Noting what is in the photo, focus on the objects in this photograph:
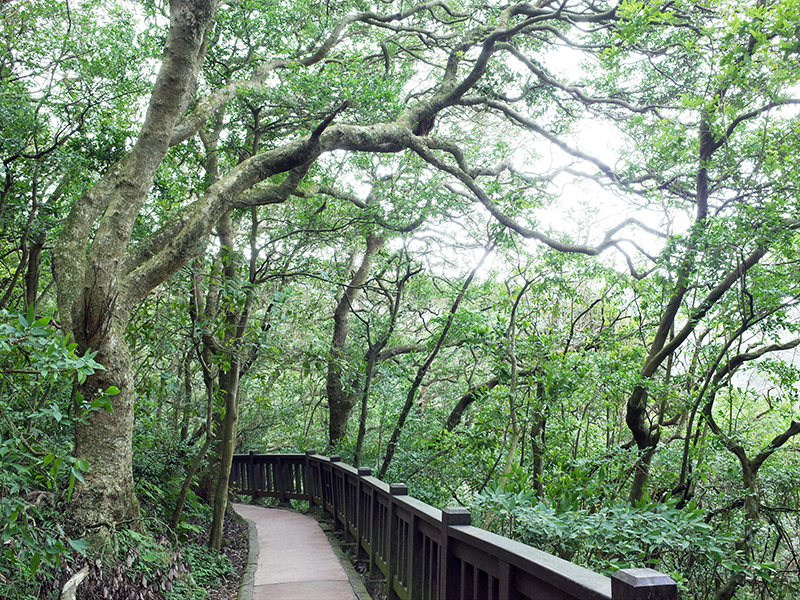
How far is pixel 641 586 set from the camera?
149 cm

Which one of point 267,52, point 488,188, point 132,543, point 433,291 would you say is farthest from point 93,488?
point 433,291

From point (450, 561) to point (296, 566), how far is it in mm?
3431

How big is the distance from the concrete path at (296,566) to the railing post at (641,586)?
12.6 ft

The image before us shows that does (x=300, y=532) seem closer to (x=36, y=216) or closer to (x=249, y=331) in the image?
(x=249, y=331)

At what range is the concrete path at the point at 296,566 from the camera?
16.3 ft

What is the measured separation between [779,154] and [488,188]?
9.53ft

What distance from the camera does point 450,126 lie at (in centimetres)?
1161

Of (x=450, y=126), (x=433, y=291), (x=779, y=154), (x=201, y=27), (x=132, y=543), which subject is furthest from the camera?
(x=450, y=126)

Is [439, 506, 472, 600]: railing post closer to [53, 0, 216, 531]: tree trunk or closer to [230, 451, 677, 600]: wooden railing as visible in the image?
[230, 451, 677, 600]: wooden railing

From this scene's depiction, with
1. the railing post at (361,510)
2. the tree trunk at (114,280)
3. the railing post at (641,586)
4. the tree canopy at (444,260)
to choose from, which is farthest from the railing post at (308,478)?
the railing post at (641,586)

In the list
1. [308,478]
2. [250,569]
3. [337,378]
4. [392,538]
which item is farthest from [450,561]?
[337,378]

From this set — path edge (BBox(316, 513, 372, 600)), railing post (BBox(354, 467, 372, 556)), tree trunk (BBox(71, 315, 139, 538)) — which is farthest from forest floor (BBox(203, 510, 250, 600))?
tree trunk (BBox(71, 315, 139, 538))

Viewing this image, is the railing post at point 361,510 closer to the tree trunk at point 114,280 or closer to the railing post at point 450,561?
the tree trunk at point 114,280

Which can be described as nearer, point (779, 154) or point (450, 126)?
point (779, 154)
